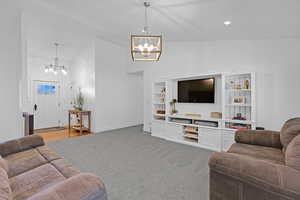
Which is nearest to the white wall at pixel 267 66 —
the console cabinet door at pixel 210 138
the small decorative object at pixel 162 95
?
the console cabinet door at pixel 210 138

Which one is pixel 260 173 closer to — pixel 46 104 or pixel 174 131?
pixel 174 131

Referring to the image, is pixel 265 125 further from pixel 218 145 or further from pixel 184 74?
pixel 184 74

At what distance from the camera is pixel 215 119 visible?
3510mm

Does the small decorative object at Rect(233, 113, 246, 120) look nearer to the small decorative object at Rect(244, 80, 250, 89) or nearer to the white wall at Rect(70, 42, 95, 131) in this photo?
the small decorative object at Rect(244, 80, 250, 89)

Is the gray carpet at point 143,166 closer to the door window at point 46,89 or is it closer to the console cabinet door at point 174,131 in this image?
the console cabinet door at point 174,131

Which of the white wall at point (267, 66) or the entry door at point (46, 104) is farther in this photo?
the entry door at point (46, 104)

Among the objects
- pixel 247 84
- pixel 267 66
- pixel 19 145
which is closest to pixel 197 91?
pixel 247 84

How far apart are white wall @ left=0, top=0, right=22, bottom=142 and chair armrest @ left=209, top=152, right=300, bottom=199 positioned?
3.82 metres

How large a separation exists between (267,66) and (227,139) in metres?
1.80

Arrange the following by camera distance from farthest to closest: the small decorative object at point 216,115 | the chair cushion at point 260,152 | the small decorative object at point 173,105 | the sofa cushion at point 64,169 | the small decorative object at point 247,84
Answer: the small decorative object at point 173,105 → the small decorative object at point 216,115 → the small decorative object at point 247,84 → the chair cushion at point 260,152 → the sofa cushion at point 64,169

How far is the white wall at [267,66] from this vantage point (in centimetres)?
293

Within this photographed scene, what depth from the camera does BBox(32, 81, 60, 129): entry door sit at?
5.79 m

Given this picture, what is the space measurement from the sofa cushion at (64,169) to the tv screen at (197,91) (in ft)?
11.0

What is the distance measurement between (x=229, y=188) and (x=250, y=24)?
2.79m
